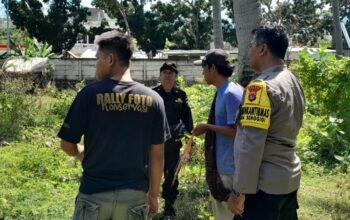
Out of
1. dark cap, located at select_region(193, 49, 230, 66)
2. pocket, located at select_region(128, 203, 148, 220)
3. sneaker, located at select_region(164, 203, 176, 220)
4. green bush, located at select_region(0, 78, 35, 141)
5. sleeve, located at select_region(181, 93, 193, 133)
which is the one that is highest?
dark cap, located at select_region(193, 49, 230, 66)

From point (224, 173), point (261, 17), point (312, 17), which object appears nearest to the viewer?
point (224, 173)

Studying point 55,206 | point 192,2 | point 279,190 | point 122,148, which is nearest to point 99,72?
point 122,148

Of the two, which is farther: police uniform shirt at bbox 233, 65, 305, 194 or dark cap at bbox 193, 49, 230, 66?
dark cap at bbox 193, 49, 230, 66

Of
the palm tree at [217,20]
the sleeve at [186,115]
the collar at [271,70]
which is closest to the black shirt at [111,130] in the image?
the collar at [271,70]

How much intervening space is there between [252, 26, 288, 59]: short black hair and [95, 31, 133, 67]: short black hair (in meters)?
0.79

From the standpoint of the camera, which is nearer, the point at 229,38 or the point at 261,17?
the point at 261,17

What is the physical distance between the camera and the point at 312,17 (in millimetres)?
46750

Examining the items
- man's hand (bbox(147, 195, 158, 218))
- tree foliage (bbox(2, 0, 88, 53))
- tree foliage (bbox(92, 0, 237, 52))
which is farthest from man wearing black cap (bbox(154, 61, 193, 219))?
tree foliage (bbox(92, 0, 237, 52))

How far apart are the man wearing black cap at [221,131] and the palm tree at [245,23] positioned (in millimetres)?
2559

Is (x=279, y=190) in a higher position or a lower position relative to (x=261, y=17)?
lower

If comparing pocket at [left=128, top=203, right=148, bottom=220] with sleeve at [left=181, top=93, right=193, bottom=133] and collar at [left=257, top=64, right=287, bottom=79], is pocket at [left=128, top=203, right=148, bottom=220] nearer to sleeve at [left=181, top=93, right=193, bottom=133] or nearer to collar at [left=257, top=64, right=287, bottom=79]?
collar at [left=257, top=64, right=287, bottom=79]

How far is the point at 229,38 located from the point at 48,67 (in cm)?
2834

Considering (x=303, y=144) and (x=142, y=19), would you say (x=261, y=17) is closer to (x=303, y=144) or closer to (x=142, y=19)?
(x=303, y=144)

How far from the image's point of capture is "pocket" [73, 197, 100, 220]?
2846 mm
